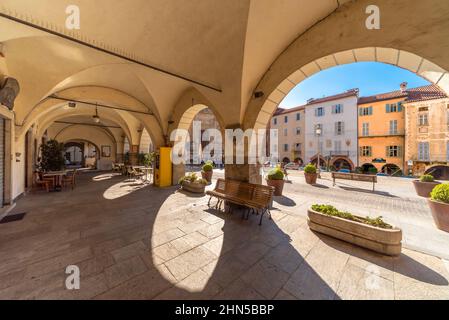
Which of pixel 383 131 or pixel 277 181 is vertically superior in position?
pixel 383 131

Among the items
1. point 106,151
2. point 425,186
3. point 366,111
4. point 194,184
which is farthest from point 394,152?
point 106,151

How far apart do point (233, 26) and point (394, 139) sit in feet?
82.5

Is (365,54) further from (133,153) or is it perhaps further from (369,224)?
(133,153)

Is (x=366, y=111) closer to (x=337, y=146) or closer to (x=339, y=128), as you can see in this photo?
(x=339, y=128)

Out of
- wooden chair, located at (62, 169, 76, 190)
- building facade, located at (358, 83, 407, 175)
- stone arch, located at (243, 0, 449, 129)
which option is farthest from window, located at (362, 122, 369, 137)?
wooden chair, located at (62, 169, 76, 190)

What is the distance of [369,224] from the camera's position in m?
3.21

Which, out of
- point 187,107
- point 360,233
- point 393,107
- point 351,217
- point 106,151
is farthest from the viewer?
point 393,107

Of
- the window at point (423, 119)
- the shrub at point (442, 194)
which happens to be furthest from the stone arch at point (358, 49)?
the window at point (423, 119)

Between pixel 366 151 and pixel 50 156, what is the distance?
30121 mm

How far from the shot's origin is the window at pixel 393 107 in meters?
19.1

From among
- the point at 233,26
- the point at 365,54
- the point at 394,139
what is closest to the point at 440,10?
the point at 365,54

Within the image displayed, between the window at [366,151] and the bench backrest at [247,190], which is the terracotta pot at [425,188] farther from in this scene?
the window at [366,151]

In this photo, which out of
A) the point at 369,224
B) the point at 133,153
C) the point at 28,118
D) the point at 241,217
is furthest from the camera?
the point at 133,153

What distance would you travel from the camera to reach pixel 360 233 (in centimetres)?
318
